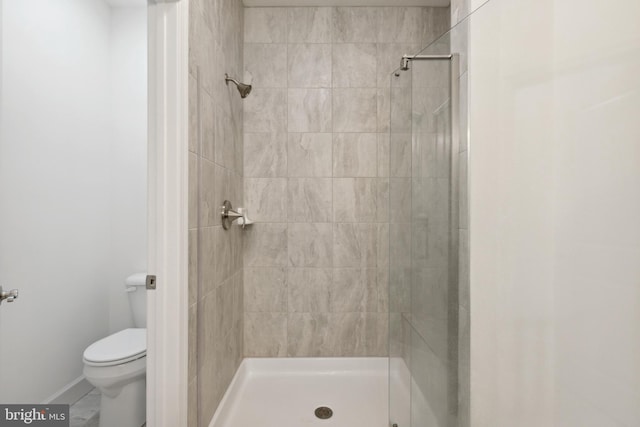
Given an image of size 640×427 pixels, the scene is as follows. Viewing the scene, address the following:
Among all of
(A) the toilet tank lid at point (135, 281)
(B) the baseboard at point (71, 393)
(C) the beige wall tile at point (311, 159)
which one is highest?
(C) the beige wall tile at point (311, 159)

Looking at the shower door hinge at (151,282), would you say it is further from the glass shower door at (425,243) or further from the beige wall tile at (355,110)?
the beige wall tile at (355,110)

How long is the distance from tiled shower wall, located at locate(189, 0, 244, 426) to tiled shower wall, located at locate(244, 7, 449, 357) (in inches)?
6.6

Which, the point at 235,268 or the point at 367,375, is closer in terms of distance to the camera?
the point at 235,268

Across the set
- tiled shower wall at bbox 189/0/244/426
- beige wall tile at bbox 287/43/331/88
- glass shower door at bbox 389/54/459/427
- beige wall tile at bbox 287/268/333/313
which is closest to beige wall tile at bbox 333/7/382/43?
beige wall tile at bbox 287/43/331/88

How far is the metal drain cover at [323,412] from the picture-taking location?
1.65 m

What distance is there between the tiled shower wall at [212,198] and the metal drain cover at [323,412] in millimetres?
525

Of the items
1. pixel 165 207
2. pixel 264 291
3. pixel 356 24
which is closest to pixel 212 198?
pixel 165 207

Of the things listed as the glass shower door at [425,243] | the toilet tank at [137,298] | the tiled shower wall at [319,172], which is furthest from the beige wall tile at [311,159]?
the toilet tank at [137,298]

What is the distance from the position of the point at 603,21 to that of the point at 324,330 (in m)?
1.94

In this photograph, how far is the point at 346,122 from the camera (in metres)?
2.08

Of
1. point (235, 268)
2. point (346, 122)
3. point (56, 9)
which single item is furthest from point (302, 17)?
point (235, 268)

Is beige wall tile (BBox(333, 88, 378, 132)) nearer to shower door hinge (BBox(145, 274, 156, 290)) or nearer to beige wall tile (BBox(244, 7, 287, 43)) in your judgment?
beige wall tile (BBox(244, 7, 287, 43))

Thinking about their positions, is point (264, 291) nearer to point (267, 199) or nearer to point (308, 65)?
point (267, 199)

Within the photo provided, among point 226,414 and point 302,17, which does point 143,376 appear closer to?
point 226,414
